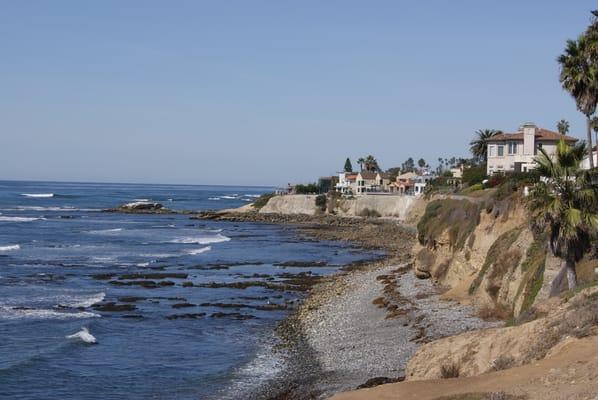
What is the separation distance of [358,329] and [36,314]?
15911mm

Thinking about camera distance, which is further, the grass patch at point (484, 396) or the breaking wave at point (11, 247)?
the breaking wave at point (11, 247)

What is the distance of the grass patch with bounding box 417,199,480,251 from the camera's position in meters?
40.6

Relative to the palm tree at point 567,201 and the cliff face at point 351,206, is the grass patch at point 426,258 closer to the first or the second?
the palm tree at point 567,201

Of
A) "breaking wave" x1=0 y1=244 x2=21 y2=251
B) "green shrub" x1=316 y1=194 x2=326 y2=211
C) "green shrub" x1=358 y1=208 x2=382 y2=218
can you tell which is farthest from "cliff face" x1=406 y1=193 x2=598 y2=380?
"green shrub" x1=316 y1=194 x2=326 y2=211

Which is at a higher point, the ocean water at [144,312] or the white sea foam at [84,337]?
the white sea foam at [84,337]

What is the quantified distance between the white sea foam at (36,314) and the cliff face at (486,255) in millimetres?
17670

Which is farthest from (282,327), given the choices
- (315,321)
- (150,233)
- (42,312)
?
(150,233)

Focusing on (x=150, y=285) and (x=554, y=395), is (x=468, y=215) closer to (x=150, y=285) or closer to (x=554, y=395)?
(x=150, y=285)

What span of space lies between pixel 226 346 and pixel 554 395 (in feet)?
64.4

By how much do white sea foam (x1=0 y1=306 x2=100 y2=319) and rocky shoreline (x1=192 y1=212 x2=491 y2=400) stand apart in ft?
32.8

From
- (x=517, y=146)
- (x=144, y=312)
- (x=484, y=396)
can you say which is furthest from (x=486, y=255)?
(x=517, y=146)

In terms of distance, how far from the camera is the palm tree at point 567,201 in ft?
71.6

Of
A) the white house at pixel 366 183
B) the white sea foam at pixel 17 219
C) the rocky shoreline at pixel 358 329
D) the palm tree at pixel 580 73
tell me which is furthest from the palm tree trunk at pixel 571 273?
the white house at pixel 366 183

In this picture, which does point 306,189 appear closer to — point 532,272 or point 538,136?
point 538,136
